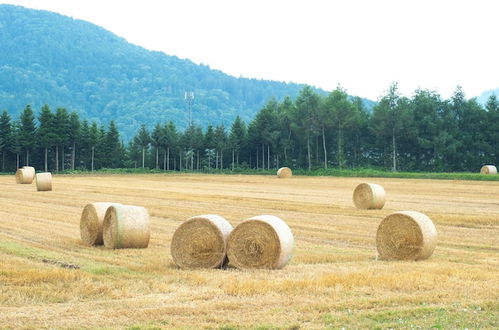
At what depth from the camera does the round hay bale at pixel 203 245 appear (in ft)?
49.9

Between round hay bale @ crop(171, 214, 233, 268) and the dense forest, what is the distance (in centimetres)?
7374

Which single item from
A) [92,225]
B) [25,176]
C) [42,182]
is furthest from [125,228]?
[25,176]

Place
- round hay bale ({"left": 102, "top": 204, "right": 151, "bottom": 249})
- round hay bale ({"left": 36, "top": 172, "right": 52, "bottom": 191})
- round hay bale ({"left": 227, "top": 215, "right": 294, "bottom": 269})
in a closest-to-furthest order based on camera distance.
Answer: round hay bale ({"left": 227, "top": 215, "right": 294, "bottom": 269}) < round hay bale ({"left": 102, "top": 204, "right": 151, "bottom": 249}) < round hay bale ({"left": 36, "top": 172, "right": 52, "bottom": 191})

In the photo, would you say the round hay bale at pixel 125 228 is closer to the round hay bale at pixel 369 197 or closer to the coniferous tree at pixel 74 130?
the round hay bale at pixel 369 197

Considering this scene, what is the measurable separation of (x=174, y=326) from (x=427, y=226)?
8816 millimetres

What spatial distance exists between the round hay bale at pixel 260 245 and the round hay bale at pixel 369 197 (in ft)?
57.0

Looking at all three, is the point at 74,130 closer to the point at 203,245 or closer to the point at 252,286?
the point at 203,245

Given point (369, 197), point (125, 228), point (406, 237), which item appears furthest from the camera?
point (369, 197)

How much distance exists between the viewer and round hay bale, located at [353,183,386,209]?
104 feet

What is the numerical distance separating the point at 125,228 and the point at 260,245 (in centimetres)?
486

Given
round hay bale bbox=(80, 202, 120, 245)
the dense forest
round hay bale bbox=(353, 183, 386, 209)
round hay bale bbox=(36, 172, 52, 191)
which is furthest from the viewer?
the dense forest

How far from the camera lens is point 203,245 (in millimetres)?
15281

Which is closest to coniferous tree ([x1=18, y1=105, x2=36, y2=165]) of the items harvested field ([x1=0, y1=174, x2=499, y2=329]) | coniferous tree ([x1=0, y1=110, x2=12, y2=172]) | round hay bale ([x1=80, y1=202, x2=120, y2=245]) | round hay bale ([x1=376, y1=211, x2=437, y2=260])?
coniferous tree ([x1=0, y1=110, x2=12, y2=172])

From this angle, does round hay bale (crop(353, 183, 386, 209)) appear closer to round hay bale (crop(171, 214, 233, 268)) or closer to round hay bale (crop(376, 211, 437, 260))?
round hay bale (crop(376, 211, 437, 260))
